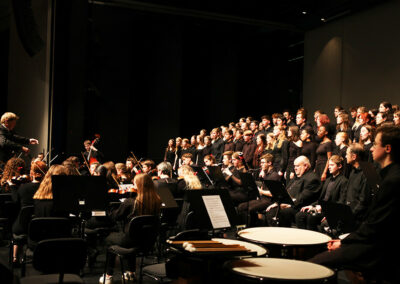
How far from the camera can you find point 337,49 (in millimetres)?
13922

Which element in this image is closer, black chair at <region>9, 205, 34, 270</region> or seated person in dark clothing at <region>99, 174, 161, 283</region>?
seated person in dark clothing at <region>99, 174, 161, 283</region>

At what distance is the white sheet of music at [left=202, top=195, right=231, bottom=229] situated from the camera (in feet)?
11.7

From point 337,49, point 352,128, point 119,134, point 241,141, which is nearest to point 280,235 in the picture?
point 352,128

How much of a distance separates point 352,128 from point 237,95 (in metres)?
8.95

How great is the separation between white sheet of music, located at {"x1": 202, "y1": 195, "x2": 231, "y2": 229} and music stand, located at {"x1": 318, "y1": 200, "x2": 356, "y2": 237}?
4.74ft

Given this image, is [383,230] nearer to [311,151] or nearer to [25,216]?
[25,216]

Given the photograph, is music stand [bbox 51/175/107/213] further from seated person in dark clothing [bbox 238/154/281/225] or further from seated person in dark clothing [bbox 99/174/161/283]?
seated person in dark clothing [bbox 238/154/281/225]

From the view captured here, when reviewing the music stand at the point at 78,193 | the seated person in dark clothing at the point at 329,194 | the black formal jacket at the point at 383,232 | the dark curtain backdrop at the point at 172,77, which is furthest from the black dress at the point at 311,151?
the dark curtain backdrop at the point at 172,77

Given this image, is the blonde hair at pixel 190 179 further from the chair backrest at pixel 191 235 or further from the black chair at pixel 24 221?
the chair backrest at pixel 191 235

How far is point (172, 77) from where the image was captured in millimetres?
16188

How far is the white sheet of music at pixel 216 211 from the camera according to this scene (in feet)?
11.7

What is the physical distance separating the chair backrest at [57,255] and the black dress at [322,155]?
541 cm

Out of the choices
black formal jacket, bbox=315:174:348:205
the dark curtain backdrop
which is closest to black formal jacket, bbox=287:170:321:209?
black formal jacket, bbox=315:174:348:205

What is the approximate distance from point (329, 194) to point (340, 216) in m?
1.75
